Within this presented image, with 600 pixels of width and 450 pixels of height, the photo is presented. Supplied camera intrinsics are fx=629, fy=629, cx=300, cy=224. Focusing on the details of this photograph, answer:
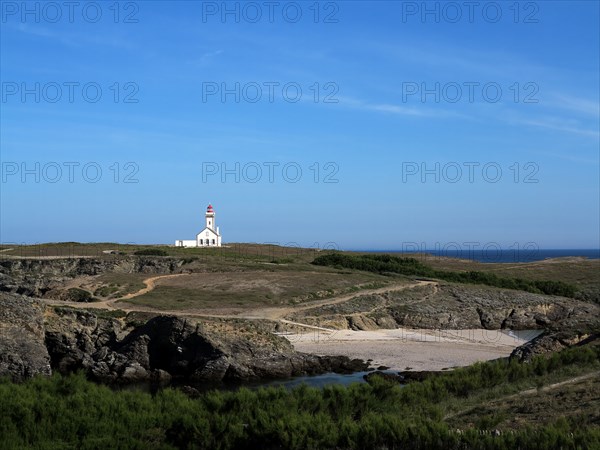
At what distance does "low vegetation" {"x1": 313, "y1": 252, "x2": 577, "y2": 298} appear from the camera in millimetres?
68250

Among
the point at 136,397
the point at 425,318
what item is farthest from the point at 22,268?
the point at 136,397

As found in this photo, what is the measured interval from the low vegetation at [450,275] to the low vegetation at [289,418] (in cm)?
4964

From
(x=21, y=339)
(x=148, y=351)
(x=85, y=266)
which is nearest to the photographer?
(x=21, y=339)

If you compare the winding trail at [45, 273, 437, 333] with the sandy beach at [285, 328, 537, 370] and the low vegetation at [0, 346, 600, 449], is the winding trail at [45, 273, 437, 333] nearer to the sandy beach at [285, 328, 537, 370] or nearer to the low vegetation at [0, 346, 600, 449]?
the sandy beach at [285, 328, 537, 370]

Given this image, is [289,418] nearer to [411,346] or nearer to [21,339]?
[21,339]

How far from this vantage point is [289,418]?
14.9m

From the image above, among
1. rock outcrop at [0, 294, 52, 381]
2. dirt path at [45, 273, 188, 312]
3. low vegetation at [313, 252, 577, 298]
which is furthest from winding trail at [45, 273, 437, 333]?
low vegetation at [313, 252, 577, 298]

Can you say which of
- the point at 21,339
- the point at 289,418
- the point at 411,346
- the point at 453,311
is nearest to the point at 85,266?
the point at 21,339

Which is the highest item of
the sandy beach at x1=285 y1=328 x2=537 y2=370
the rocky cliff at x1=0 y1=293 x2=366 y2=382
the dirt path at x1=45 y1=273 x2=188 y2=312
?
the dirt path at x1=45 y1=273 x2=188 y2=312

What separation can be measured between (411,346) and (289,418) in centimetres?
2627

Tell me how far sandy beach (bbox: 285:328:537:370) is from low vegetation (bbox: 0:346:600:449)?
14167 millimetres

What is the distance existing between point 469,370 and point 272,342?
14.7 m

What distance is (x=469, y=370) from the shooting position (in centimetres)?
2195

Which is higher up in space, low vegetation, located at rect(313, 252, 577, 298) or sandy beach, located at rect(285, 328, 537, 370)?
low vegetation, located at rect(313, 252, 577, 298)
